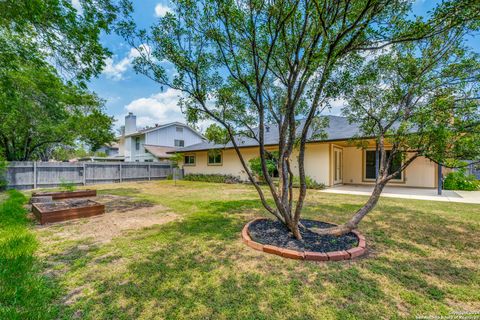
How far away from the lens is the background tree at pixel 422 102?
3.21m

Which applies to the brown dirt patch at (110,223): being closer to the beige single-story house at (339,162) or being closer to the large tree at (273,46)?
the large tree at (273,46)

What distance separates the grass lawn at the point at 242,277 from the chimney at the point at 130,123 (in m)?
21.5

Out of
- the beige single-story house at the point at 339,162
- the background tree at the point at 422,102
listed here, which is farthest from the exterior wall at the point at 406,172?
the background tree at the point at 422,102

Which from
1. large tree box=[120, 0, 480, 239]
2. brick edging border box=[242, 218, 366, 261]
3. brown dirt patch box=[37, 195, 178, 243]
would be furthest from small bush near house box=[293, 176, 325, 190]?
brick edging border box=[242, 218, 366, 261]

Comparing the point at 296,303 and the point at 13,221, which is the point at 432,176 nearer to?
the point at 296,303

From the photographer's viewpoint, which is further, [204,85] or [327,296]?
[204,85]

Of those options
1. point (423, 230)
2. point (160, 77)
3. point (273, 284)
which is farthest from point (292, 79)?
point (423, 230)

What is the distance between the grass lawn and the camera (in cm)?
209

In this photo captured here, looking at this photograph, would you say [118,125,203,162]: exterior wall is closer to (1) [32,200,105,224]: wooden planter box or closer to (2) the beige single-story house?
(2) the beige single-story house

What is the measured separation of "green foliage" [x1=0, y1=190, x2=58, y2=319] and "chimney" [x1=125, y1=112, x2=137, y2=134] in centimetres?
2171

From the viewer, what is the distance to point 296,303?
2.17m

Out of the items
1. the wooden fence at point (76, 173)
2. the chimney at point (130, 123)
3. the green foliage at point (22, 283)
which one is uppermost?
the chimney at point (130, 123)

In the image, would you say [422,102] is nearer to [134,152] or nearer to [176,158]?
[176,158]

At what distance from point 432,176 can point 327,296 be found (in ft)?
40.0
